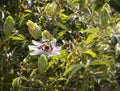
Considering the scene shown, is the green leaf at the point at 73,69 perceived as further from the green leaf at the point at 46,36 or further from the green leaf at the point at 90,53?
the green leaf at the point at 46,36

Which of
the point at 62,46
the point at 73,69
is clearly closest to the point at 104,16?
the point at 62,46

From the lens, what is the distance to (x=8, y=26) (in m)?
1.47

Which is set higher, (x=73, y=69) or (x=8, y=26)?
(x=8, y=26)

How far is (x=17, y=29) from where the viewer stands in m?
1.63

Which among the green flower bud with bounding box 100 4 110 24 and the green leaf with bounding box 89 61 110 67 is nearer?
the green leaf with bounding box 89 61 110 67

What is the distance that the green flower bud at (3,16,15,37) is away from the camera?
147cm

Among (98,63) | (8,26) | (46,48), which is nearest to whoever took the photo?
(98,63)

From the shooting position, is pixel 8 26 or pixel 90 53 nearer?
pixel 90 53

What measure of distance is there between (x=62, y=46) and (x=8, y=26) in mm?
248

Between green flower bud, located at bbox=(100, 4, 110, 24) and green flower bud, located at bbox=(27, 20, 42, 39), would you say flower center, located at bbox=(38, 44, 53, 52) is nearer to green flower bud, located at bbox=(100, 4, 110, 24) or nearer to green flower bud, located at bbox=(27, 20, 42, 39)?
green flower bud, located at bbox=(27, 20, 42, 39)

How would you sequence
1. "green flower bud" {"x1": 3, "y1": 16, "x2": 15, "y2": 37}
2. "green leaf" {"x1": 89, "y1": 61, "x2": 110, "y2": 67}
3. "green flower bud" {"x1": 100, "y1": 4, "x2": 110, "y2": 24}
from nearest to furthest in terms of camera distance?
"green leaf" {"x1": 89, "y1": 61, "x2": 110, "y2": 67}
"green flower bud" {"x1": 100, "y1": 4, "x2": 110, "y2": 24}
"green flower bud" {"x1": 3, "y1": 16, "x2": 15, "y2": 37}

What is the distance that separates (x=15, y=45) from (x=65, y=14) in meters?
0.25

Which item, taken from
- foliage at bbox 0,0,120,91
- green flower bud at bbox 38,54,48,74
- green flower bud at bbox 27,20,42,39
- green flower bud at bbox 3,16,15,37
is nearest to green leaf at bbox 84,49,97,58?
foliage at bbox 0,0,120,91

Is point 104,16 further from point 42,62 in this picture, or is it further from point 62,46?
point 42,62
